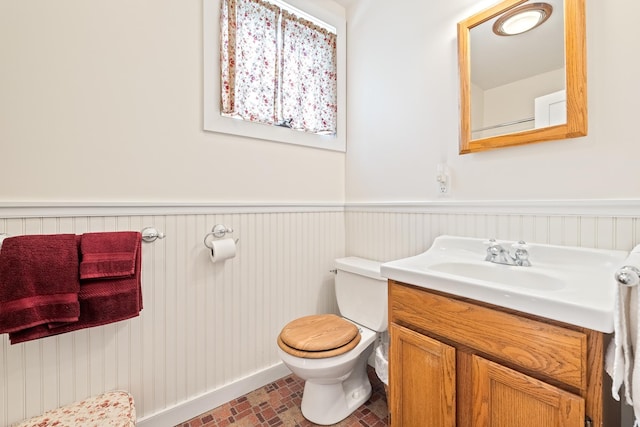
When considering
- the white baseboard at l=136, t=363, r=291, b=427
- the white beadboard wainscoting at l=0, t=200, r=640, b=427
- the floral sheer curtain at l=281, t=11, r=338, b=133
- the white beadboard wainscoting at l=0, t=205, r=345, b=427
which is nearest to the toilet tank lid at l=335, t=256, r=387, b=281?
the white beadboard wainscoting at l=0, t=200, r=640, b=427

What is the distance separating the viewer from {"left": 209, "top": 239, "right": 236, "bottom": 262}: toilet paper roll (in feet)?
4.59

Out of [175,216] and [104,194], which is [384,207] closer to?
[175,216]

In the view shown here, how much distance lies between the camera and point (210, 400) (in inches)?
58.2

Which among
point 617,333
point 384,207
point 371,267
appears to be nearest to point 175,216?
point 371,267

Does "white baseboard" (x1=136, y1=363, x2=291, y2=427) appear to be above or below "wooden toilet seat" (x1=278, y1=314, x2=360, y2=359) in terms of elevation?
below

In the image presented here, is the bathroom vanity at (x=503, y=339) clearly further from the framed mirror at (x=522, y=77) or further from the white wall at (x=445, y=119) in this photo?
the framed mirror at (x=522, y=77)

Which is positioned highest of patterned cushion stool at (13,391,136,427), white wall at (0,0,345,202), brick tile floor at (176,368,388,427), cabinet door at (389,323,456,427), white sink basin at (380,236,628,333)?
white wall at (0,0,345,202)

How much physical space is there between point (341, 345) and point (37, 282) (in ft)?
3.92

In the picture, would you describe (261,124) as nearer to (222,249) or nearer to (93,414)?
(222,249)

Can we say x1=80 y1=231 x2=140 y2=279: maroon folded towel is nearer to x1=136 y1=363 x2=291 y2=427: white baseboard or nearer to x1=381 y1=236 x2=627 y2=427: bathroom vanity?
x1=136 y1=363 x2=291 y2=427: white baseboard

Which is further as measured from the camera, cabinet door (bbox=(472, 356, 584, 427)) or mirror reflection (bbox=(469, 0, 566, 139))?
mirror reflection (bbox=(469, 0, 566, 139))

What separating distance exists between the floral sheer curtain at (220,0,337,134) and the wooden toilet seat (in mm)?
1174

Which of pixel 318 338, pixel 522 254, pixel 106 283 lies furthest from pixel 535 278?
pixel 106 283

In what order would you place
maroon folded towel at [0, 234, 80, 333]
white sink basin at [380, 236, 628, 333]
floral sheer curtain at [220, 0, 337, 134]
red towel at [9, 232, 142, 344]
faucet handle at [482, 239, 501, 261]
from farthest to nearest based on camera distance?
floral sheer curtain at [220, 0, 337, 134]
faucet handle at [482, 239, 501, 261]
red towel at [9, 232, 142, 344]
maroon folded towel at [0, 234, 80, 333]
white sink basin at [380, 236, 628, 333]
